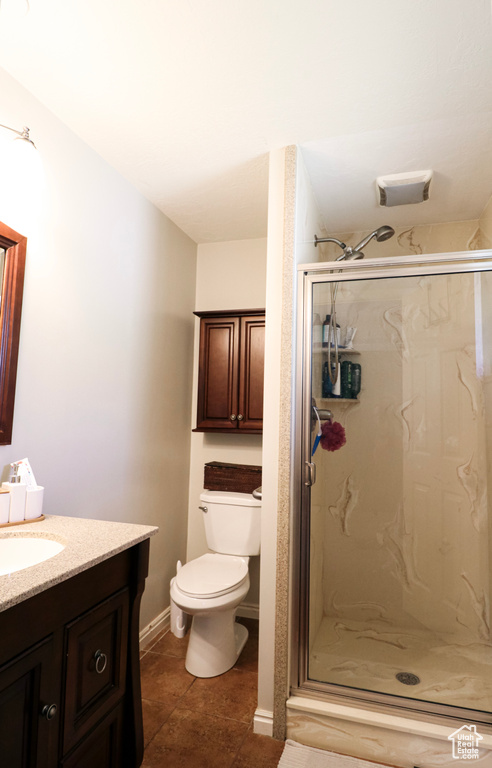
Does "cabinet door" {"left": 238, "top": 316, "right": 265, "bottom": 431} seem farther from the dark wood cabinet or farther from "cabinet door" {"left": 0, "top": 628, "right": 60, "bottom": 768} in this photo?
"cabinet door" {"left": 0, "top": 628, "right": 60, "bottom": 768}

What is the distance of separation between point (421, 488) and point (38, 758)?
1.74m

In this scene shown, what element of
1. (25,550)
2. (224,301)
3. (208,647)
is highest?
(224,301)

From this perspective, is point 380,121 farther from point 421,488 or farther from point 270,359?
point 421,488

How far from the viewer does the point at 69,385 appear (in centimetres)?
192

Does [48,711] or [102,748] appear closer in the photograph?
[48,711]

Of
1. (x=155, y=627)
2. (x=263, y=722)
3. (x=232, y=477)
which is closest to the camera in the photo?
(x=263, y=722)

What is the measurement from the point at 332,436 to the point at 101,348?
47.5 inches

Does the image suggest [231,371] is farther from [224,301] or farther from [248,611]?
[248,611]

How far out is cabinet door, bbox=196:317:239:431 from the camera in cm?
282

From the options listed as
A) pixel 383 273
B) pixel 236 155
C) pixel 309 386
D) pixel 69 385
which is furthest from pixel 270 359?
pixel 236 155

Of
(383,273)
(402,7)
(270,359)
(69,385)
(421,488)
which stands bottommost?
(421,488)

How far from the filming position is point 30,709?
3.17 feet

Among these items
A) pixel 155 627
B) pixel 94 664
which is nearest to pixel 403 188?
pixel 94 664

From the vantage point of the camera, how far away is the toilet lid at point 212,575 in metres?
2.11
